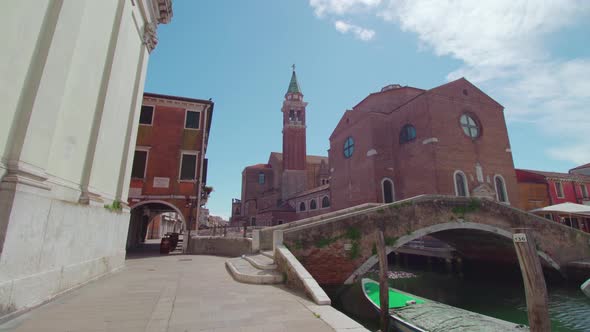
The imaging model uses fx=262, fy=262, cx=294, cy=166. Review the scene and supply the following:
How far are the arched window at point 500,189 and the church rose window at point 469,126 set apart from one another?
3499 millimetres

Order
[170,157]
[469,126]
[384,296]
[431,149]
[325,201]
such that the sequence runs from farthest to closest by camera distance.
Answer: [325,201], [469,126], [431,149], [170,157], [384,296]

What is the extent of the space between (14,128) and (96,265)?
373cm

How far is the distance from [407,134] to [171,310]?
20.3 meters

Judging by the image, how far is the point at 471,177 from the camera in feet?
60.4

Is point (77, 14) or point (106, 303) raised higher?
point (77, 14)

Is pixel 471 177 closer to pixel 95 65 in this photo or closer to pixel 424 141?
pixel 424 141

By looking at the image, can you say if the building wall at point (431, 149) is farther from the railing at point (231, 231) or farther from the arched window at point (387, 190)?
the railing at point (231, 231)

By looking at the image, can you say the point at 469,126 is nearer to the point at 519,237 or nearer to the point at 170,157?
the point at 519,237

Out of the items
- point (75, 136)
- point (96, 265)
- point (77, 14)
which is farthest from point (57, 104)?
point (96, 265)

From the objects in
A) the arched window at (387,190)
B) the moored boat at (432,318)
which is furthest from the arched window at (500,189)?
the moored boat at (432,318)

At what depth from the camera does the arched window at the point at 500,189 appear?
62.3ft

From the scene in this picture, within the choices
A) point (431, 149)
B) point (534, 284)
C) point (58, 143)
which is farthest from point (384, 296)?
point (431, 149)

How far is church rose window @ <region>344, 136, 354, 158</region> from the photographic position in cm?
2370

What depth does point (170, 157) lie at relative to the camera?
15.9 metres
